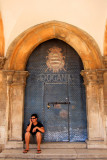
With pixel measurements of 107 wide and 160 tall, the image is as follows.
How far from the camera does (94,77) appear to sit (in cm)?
438

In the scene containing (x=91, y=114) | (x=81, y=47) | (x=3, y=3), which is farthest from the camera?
(x=81, y=47)

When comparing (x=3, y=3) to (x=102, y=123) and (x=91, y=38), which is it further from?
(x=102, y=123)

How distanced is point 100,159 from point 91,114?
1.13 metres

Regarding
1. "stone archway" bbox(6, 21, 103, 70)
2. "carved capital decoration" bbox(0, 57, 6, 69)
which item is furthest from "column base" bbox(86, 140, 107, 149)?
"carved capital decoration" bbox(0, 57, 6, 69)

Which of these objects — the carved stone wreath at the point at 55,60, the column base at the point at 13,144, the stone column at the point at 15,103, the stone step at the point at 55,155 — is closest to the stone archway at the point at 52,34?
the stone column at the point at 15,103

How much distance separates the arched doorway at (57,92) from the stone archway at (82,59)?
1.04ft

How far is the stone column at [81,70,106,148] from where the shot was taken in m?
4.12

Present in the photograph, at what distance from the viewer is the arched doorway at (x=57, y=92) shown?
4520 mm

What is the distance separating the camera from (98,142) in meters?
4.05

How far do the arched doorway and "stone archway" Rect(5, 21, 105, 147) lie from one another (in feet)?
1.04

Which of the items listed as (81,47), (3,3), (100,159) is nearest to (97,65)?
(81,47)

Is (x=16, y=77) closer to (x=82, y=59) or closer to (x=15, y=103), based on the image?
(x=15, y=103)

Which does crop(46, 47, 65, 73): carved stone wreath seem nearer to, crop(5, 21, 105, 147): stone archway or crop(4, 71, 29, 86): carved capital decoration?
crop(5, 21, 105, 147): stone archway

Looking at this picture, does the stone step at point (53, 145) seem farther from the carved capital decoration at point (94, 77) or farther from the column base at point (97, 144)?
the carved capital decoration at point (94, 77)
